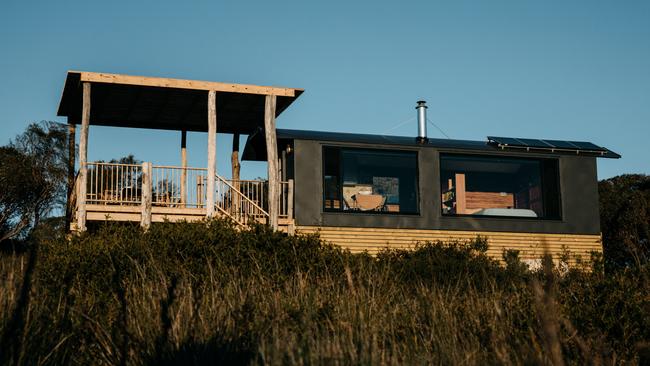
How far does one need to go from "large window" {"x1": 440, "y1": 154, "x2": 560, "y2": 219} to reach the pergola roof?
5.31m

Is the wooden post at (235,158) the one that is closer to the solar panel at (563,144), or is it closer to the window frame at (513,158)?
the window frame at (513,158)

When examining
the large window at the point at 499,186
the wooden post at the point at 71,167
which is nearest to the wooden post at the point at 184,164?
the wooden post at the point at 71,167

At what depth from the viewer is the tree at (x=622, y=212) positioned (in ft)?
87.8

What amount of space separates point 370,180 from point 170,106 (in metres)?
5.50

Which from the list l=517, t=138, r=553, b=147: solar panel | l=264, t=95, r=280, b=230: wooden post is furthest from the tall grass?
l=517, t=138, r=553, b=147: solar panel

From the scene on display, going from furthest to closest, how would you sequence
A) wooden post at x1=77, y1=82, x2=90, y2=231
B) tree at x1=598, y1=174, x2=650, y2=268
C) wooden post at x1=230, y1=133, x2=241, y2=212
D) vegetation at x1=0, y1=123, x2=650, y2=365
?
1. tree at x1=598, y1=174, x2=650, y2=268
2. wooden post at x1=230, y1=133, x2=241, y2=212
3. wooden post at x1=77, y1=82, x2=90, y2=231
4. vegetation at x1=0, y1=123, x2=650, y2=365

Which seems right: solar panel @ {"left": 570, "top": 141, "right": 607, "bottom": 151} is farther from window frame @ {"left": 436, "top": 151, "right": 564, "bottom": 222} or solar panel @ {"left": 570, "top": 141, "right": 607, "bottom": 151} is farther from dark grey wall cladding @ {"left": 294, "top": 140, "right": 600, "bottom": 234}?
window frame @ {"left": 436, "top": 151, "right": 564, "bottom": 222}

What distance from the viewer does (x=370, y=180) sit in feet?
65.5

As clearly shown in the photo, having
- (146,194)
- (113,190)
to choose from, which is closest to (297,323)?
(146,194)

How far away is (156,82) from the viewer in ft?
54.1

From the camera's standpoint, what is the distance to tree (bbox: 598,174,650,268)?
2677 cm

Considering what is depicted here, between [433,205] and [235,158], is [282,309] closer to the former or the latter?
[433,205]

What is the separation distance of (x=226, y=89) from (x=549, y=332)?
15.9m

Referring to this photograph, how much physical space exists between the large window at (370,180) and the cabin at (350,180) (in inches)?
1.2
